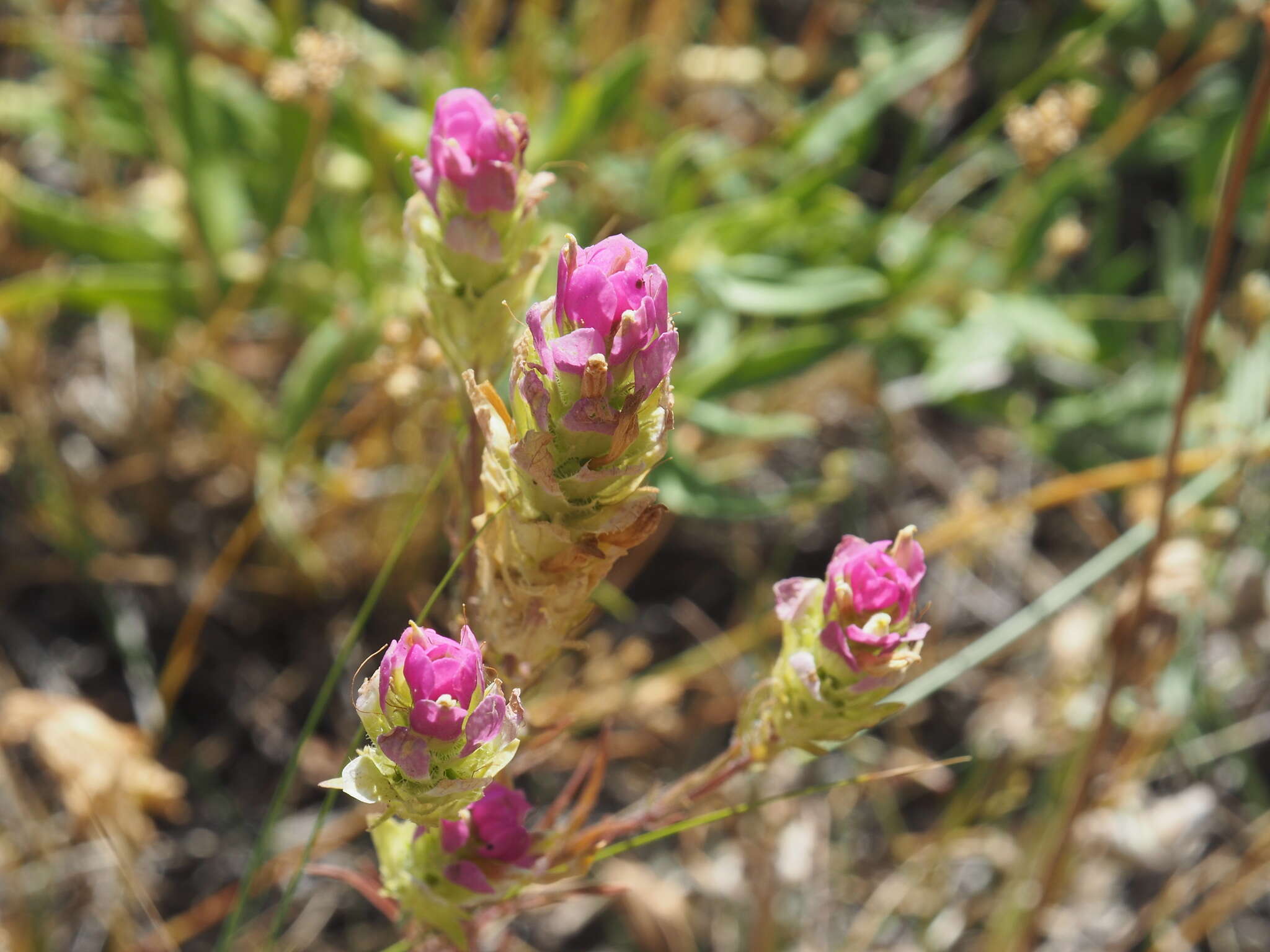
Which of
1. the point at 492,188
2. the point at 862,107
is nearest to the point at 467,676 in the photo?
the point at 492,188

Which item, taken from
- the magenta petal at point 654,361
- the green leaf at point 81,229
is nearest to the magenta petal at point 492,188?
the magenta petal at point 654,361

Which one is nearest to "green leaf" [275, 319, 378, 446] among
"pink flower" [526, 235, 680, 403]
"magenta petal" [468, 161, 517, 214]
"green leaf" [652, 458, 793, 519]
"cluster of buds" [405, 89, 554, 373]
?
"green leaf" [652, 458, 793, 519]

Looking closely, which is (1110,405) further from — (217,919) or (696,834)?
(217,919)

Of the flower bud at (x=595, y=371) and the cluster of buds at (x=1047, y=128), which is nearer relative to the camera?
the flower bud at (x=595, y=371)

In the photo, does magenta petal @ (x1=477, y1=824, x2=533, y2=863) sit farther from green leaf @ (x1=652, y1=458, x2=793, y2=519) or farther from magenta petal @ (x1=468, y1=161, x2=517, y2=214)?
green leaf @ (x1=652, y1=458, x2=793, y2=519)

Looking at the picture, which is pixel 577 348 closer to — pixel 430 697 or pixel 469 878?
pixel 430 697

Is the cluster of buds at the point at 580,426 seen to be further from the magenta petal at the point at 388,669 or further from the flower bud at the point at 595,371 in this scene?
the magenta petal at the point at 388,669
